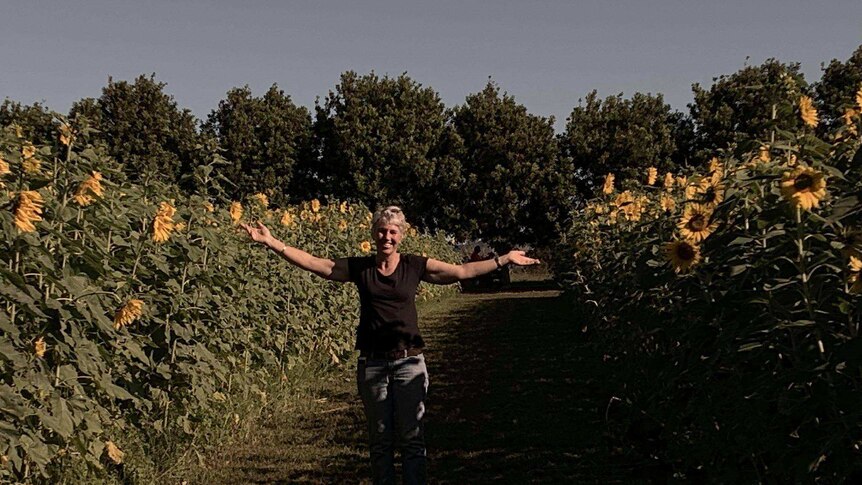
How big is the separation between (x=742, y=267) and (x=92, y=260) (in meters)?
3.17

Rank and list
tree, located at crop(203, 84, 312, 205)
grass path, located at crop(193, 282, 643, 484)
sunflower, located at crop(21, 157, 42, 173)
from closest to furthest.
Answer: sunflower, located at crop(21, 157, 42, 173) < grass path, located at crop(193, 282, 643, 484) < tree, located at crop(203, 84, 312, 205)

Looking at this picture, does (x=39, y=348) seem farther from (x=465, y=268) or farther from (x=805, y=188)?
(x=805, y=188)

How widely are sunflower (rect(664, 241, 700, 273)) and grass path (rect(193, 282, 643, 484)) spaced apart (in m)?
2.09

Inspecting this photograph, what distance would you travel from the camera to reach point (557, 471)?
593cm

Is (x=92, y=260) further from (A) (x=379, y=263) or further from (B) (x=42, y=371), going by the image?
(A) (x=379, y=263)

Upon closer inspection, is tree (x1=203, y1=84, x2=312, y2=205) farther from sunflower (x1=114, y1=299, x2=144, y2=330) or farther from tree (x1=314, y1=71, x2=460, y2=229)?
sunflower (x1=114, y1=299, x2=144, y2=330)

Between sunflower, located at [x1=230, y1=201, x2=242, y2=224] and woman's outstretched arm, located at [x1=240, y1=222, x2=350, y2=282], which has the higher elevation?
sunflower, located at [x1=230, y1=201, x2=242, y2=224]

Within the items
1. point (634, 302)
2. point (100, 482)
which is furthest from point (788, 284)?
point (100, 482)

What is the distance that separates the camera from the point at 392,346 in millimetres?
4855

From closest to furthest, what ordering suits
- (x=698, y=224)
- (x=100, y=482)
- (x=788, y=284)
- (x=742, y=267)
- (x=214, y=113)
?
(x=788, y=284)
(x=742, y=267)
(x=698, y=224)
(x=100, y=482)
(x=214, y=113)

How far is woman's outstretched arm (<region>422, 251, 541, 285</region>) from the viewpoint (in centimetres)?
498

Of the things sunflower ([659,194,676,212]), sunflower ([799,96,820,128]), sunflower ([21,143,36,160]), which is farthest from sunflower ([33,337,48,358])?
sunflower ([659,194,676,212])

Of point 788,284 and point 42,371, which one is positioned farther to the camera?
point 42,371

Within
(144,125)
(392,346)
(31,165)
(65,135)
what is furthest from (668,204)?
(144,125)
